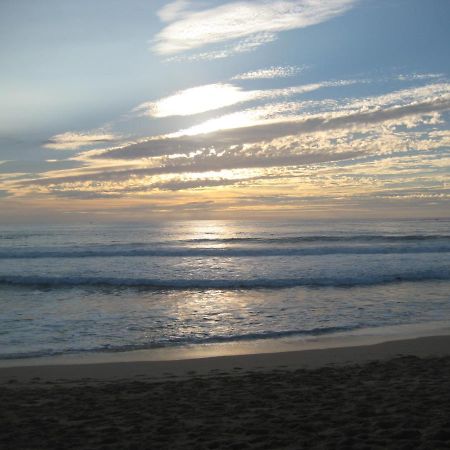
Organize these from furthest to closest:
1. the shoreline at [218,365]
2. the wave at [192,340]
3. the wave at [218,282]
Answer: the wave at [218,282] → the wave at [192,340] → the shoreline at [218,365]

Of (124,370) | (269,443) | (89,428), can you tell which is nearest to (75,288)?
(124,370)

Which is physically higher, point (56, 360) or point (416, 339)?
point (56, 360)

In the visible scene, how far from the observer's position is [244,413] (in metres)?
5.90

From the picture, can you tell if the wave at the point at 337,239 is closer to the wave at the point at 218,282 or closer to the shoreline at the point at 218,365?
the wave at the point at 218,282

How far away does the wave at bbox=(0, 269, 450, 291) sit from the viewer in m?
19.5

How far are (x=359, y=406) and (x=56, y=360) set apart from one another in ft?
19.9

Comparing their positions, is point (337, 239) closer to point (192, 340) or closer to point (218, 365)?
point (192, 340)

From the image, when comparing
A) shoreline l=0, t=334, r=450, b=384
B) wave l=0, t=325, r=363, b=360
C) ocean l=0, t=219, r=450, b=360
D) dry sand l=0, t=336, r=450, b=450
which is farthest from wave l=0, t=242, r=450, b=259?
dry sand l=0, t=336, r=450, b=450

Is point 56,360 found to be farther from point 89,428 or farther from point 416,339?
point 416,339

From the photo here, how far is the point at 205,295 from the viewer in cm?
1761

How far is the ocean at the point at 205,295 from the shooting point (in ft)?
37.1

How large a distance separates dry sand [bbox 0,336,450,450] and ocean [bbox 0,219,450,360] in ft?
6.50

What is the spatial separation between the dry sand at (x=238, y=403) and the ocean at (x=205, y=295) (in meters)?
1.98

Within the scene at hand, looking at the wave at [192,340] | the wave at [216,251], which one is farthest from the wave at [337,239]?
the wave at [192,340]
